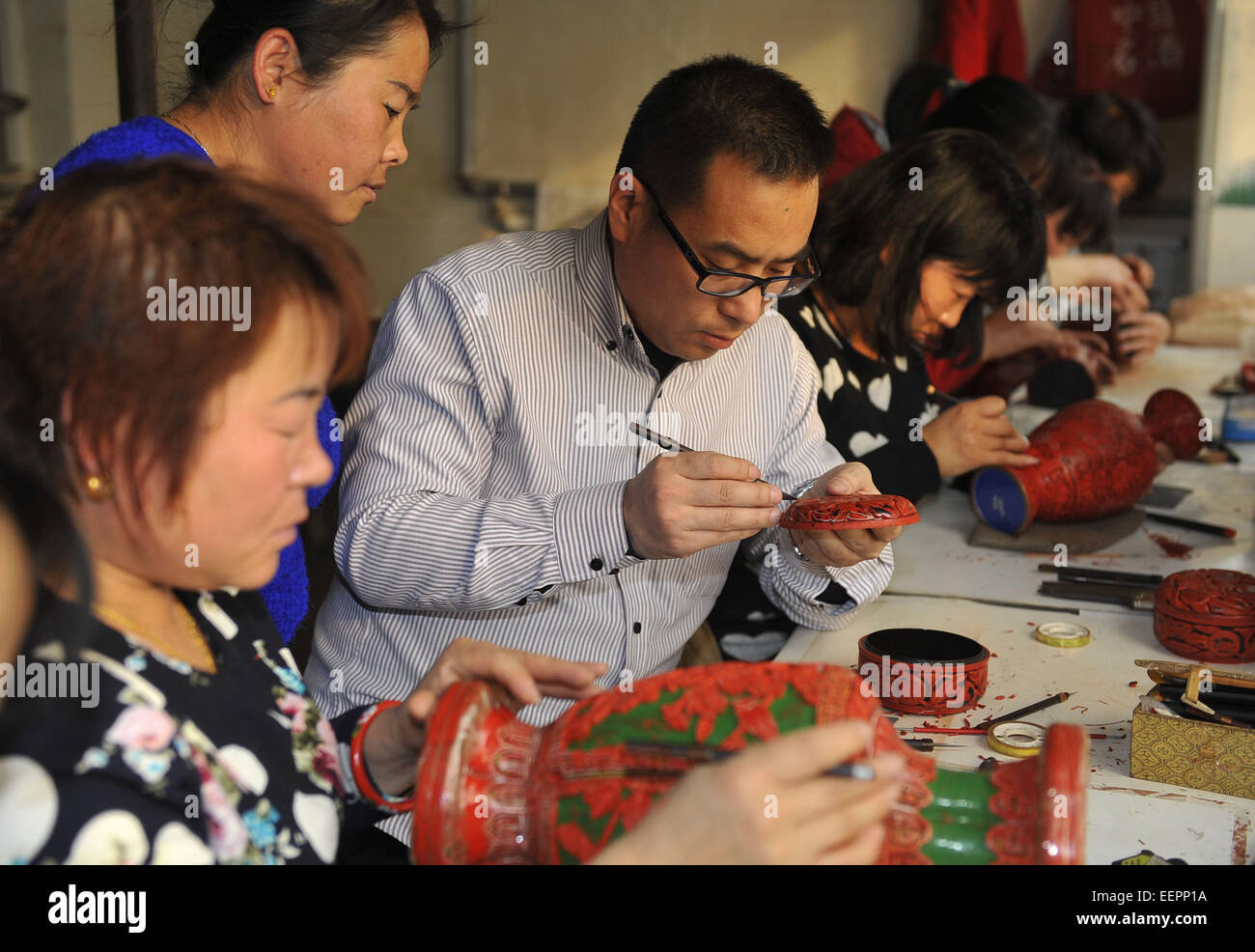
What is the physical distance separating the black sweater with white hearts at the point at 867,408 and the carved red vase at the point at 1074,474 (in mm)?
144

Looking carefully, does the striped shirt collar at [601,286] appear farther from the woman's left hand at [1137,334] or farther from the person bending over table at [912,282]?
the woman's left hand at [1137,334]

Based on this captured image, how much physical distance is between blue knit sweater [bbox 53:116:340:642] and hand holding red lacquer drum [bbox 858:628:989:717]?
810 millimetres

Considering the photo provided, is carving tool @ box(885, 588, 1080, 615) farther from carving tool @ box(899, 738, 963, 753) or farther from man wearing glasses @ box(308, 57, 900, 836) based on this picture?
carving tool @ box(899, 738, 963, 753)

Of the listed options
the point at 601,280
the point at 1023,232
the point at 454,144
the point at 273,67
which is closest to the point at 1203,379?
the point at 1023,232

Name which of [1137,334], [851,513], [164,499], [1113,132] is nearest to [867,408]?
[851,513]

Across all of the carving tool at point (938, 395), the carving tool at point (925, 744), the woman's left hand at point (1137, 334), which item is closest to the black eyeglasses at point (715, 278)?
the carving tool at point (925, 744)

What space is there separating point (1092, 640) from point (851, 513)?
604mm

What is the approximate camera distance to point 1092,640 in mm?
1979

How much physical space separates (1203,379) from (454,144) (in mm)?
3044

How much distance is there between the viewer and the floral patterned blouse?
890 millimetres

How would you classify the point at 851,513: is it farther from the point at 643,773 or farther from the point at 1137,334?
the point at 1137,334

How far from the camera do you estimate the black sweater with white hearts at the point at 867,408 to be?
8.28 ft

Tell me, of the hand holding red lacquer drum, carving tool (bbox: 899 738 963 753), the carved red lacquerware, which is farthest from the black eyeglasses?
carving tool (bbox: 899 738 963 753)

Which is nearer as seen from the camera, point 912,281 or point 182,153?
point 182,153
